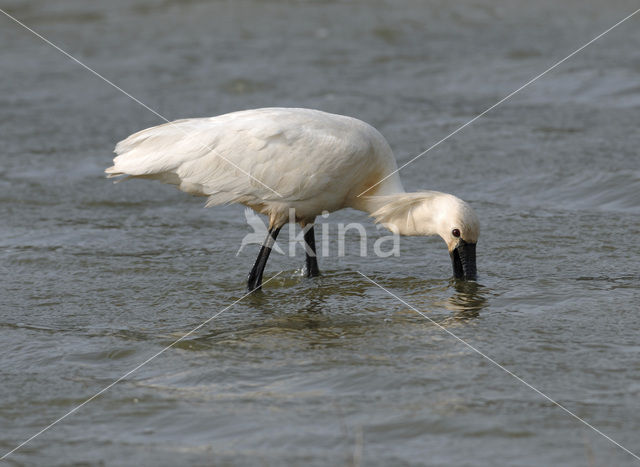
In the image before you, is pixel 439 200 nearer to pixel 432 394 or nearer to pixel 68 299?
pixel 432 394

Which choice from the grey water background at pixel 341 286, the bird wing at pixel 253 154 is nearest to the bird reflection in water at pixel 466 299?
the grey water background at pixel 341 286

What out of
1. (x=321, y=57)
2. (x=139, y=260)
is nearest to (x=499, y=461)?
(x=139, y=260)

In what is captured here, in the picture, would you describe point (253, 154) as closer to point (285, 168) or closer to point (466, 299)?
point (285, 168)

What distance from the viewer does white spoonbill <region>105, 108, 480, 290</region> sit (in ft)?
22.3

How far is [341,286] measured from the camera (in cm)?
705

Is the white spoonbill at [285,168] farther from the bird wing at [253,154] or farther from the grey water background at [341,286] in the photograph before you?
the grey water background at [341,286]

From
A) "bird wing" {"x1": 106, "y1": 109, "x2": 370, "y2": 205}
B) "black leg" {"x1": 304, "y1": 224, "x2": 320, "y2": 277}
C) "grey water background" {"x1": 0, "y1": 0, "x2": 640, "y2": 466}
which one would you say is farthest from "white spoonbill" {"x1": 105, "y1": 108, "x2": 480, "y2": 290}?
"grey water background" {"x1": 0, "y1": 0, "x2": 640, "y2": 466}

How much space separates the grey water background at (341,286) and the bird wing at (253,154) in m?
0.76

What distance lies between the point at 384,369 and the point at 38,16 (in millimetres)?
15427

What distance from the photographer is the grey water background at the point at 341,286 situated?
4602 mm

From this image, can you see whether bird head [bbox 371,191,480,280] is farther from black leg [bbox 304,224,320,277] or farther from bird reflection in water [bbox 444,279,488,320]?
black leg [bbox 304,224,320,277]

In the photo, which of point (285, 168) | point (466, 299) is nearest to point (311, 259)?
point (285, 168)

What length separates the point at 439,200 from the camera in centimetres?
692

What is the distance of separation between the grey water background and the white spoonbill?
0.46 m
